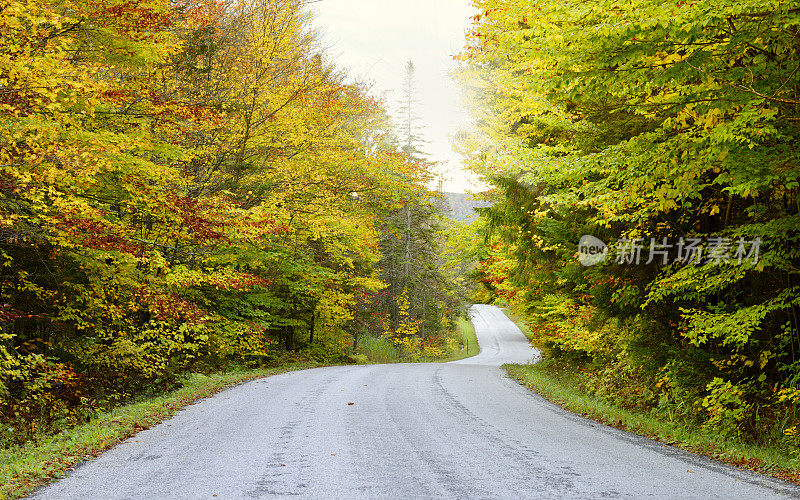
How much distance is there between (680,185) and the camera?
6.43m

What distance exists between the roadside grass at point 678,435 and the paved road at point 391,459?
1.18 ft

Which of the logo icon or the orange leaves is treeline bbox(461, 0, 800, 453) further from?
the orange leaves

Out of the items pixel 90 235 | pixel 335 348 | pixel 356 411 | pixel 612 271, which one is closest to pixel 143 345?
pixel 90 235

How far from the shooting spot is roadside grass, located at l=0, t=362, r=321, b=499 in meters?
4.96

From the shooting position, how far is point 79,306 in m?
10.6

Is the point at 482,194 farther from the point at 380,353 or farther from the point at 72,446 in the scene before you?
the point at 380,353

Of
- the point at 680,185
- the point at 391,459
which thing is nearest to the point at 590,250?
the point at 680,185

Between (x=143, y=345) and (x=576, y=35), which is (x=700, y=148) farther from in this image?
(x=143, y=345)

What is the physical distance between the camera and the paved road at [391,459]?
4.74m

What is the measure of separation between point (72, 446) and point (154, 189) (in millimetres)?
5227

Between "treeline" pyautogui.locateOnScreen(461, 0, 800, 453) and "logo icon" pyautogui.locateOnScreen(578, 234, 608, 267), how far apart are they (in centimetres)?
15

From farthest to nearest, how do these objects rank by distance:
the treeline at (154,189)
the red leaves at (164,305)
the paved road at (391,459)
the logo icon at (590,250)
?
Answer: the red leaves at (164,305) → the logo icon at (590,250) → the treeline at (154,189) → the paved road at (391,459)

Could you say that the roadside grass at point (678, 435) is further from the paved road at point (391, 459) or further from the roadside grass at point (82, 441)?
the roadside grass at point (82, 441)

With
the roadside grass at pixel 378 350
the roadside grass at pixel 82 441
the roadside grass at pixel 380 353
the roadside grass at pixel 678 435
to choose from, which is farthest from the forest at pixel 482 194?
the roadside grass at pixel 378 350
